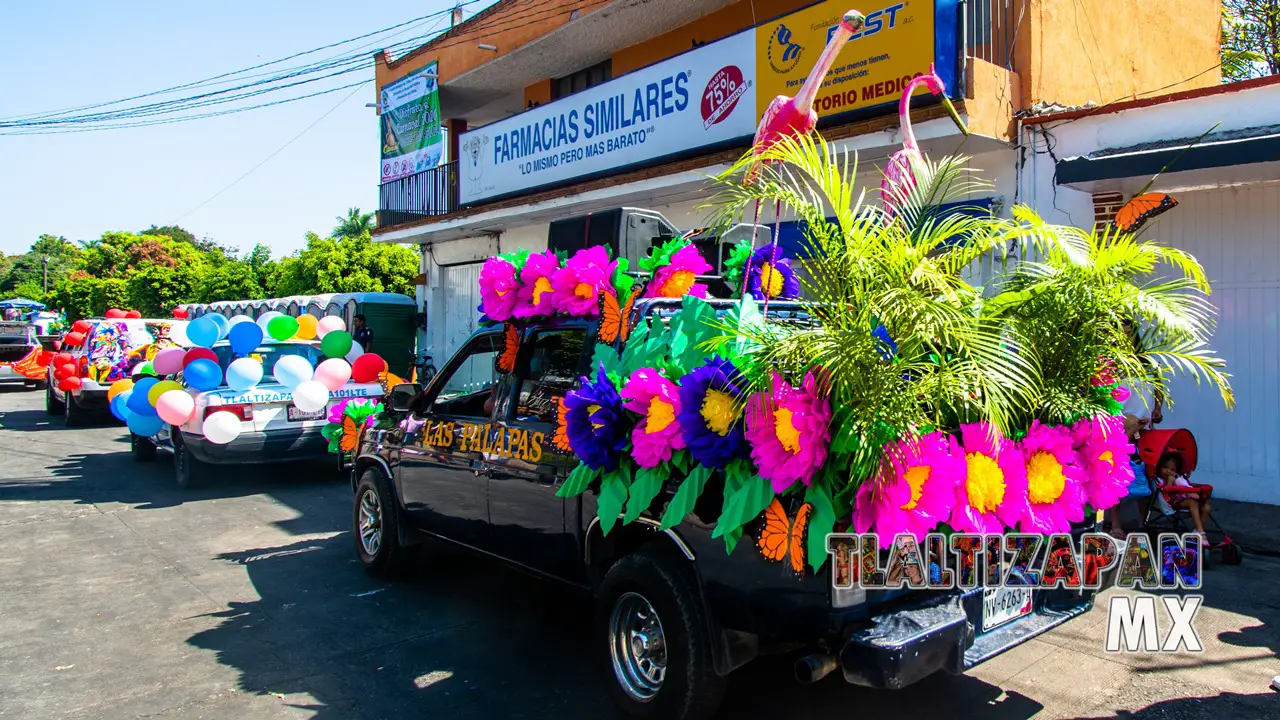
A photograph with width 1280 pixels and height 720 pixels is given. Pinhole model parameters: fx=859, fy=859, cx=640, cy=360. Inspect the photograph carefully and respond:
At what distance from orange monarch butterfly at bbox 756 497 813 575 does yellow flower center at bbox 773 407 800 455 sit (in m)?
0.24

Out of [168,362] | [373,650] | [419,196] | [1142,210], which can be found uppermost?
[419,196]

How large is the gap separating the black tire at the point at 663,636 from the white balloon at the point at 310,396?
5545 mm

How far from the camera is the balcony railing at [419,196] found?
16.2m

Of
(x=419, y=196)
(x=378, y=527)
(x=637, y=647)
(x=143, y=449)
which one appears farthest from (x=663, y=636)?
(x=419, y=196)

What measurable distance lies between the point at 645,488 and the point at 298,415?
21.8 ft

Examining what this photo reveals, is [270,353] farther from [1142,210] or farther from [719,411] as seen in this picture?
[1142,210]

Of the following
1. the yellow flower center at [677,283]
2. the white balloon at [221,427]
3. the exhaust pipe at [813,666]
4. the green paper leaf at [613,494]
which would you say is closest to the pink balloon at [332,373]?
the white balloon at [221,427]

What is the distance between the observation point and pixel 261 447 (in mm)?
8742

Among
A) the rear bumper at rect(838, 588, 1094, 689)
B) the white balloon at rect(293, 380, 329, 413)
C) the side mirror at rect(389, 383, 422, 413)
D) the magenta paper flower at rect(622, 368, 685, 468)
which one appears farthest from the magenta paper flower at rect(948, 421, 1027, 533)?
the white balloon at rect(293, 380, 329, 413)

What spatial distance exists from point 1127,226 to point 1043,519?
16.5ft

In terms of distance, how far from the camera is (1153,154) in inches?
273

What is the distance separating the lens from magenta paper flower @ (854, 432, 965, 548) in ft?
9.06

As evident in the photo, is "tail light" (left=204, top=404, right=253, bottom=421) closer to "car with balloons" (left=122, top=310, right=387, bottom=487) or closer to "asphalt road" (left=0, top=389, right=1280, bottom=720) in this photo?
"car with balloons" (left=122, top=310, right=387, bottom=487)

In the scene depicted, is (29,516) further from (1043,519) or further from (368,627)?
(1043,519)
